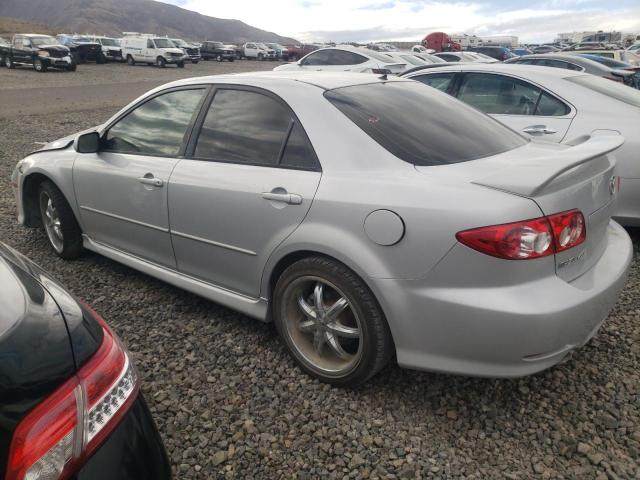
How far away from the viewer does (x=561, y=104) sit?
4703mm

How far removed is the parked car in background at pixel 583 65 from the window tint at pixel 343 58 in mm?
4262

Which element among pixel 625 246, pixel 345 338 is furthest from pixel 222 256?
pixel 625 246

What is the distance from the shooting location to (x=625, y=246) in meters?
2.70

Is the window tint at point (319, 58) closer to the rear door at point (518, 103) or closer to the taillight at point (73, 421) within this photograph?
the rear door at point (518, 103)

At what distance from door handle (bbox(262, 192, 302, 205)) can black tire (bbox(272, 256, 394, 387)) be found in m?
0.29

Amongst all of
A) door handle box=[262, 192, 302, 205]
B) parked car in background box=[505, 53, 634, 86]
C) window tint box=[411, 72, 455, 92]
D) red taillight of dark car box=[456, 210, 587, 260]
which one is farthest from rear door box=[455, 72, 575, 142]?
parked car in background box=[505, 53, 634, 86]

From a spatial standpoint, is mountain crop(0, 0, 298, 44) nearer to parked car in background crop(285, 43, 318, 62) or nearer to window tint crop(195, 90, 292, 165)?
parked car in background crop(285, 43, 318, 62)

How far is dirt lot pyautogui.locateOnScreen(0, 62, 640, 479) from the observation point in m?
2.22

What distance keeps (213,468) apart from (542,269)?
1626 mm

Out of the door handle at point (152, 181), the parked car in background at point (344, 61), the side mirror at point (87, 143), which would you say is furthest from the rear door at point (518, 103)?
the parked car in background at point (344, 61)

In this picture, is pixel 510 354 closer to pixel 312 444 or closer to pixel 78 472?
pixel 312 444

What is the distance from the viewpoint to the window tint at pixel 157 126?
3264mm

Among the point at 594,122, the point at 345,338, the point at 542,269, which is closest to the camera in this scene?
the point at 542,269

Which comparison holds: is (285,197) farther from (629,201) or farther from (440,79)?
(440,79)
